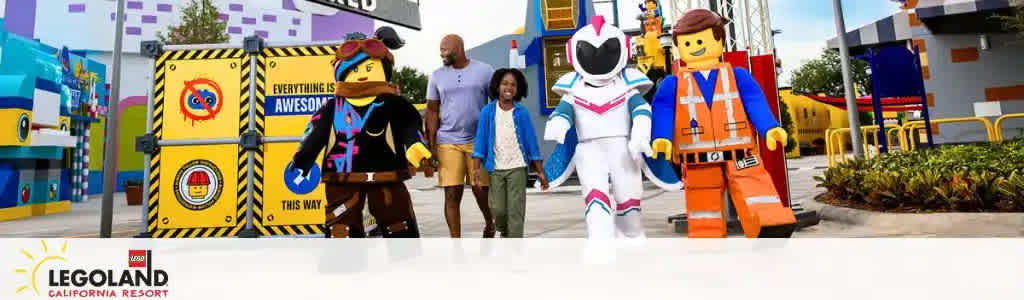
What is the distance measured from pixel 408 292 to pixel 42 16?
2400 cm

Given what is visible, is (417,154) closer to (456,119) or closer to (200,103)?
(456,119)

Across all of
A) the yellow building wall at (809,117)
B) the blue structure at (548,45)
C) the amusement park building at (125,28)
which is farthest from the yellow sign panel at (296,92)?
the yellow building wall at (809,117)

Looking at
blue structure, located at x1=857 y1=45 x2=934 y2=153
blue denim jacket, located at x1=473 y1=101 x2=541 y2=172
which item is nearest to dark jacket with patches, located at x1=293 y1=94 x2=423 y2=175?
blue denim jacket, located at x1=473 y1=101 x2=541 y2=172

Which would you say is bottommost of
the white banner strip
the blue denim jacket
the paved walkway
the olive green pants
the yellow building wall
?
the white banner strip

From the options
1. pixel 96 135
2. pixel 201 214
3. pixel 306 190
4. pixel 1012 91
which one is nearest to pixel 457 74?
pixel 306 190

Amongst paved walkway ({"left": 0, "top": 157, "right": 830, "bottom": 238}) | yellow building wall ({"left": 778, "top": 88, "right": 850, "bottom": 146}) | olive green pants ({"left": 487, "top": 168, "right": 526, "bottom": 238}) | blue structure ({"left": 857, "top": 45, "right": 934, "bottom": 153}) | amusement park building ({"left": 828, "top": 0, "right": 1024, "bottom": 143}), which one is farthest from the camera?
yellow building wall ({"left": 778, "top": 88, "right": 850, "bottom": 146})

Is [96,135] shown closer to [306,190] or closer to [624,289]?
[306,190]

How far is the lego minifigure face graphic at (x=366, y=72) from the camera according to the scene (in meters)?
3.30

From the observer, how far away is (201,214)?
4367 mm

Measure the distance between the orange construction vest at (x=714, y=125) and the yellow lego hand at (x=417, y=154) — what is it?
1.38 m

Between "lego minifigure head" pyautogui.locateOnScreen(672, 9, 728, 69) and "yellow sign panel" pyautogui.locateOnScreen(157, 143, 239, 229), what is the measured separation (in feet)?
11.0

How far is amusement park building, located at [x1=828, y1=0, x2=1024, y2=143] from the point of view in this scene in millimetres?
9062

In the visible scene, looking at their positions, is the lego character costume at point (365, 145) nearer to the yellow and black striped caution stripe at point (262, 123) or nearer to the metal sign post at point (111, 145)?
the yellow and black striped caution stripe at point (262, 123)

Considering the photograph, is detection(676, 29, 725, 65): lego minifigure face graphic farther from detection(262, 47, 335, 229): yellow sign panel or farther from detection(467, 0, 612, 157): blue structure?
detection(467, 0, 612, 157): blue structure
